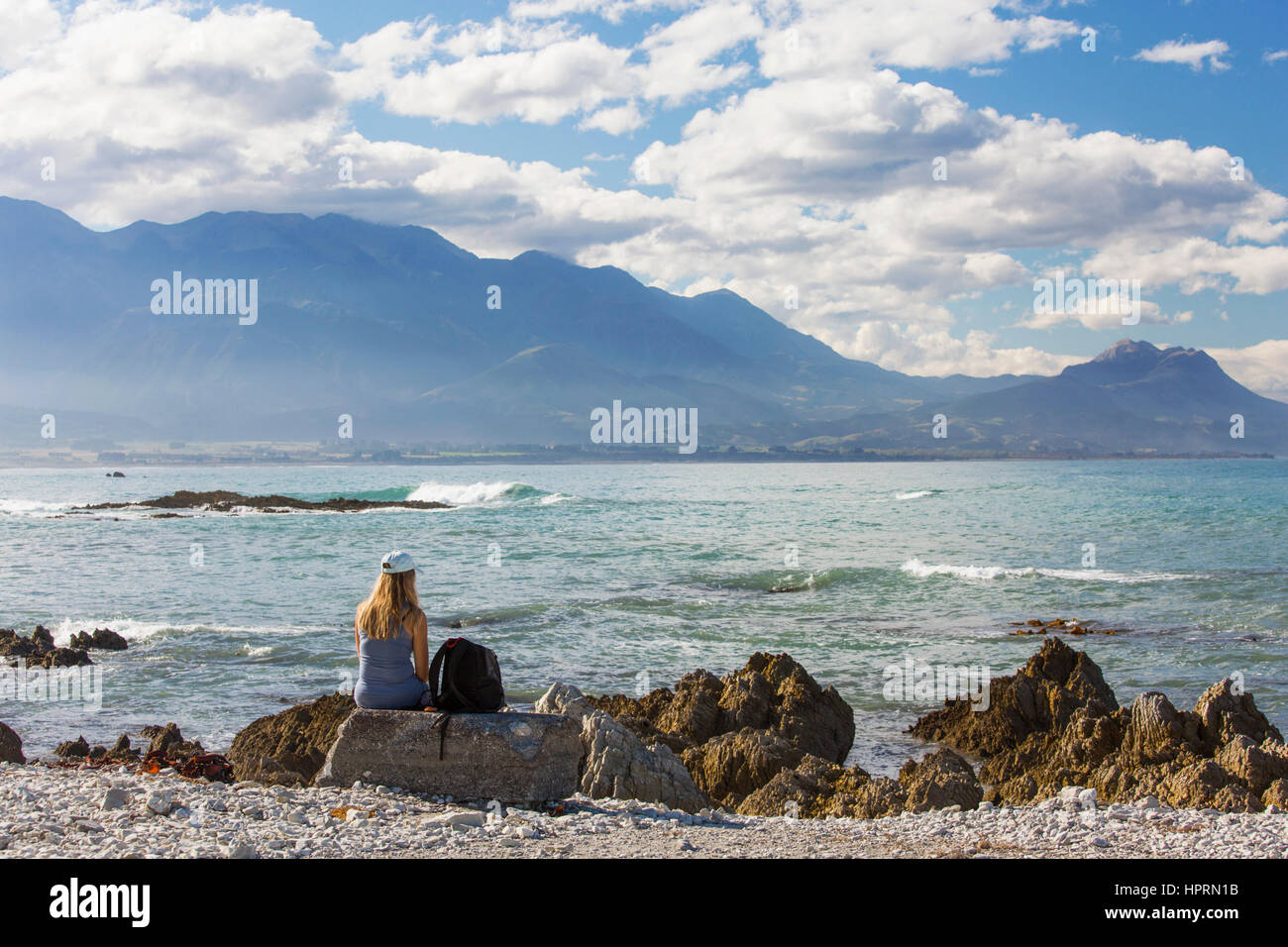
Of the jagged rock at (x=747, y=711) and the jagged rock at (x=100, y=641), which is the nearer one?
the jagged rock at (x=747, y=711)

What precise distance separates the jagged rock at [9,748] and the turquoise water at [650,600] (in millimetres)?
2072

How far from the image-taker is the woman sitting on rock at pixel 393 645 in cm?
805

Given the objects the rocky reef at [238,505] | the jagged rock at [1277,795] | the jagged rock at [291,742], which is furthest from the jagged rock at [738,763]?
the rocky reef at [238,505]

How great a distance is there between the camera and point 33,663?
1745 centimetres

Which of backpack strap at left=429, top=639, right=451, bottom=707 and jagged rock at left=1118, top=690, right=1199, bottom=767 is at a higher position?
backpack strap at left=429, top=639, right=451, bottom=707

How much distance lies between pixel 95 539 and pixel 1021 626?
40.4m

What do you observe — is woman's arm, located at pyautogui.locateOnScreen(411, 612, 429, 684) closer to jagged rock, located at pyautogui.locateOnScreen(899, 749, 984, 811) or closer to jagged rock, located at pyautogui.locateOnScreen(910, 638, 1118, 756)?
jagged rock, located at pyautogui.locateOnScreen(899, 749, 984, 811)

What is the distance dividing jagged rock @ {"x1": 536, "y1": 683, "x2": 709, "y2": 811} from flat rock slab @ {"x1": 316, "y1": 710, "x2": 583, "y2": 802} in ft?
2.01

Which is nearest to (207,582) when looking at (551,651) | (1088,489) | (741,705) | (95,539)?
(551,651)

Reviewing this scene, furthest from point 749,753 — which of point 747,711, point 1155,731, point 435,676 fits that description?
point 1155,731

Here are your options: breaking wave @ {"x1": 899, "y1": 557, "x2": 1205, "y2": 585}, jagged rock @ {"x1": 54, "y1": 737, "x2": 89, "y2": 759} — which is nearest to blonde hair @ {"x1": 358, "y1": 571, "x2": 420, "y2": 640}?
jagged rock @ {"x1": 54, "y1": 737, "x2": 89, "y2": 759}

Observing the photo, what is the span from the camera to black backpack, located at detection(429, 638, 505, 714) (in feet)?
26.2

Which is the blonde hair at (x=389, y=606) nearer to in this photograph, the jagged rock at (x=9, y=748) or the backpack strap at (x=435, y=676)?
the backpack strap at (x=435, y=676)
